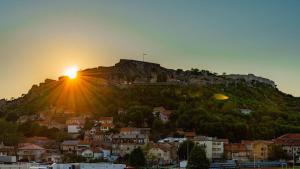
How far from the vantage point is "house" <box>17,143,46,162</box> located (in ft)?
196

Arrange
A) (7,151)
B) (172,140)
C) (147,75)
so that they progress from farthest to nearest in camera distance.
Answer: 1. (147,75)
2. (172,140)
3. (7,151)

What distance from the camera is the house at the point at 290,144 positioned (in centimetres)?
6372

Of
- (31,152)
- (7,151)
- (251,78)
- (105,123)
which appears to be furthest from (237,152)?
(251,78)

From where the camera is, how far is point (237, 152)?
61531 millimetres

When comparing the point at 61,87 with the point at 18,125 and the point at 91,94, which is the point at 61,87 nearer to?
the point at 91,94

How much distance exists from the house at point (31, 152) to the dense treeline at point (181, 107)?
257 inches

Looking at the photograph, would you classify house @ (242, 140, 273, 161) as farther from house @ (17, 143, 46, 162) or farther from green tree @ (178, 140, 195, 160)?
house @ (17, 143, 46, 162)

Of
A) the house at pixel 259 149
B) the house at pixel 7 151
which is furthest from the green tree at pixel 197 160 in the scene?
the house at pixel 7 151

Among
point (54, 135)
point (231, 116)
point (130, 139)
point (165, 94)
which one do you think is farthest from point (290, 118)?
point (54, 135)

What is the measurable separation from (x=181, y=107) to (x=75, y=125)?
13.1 metres

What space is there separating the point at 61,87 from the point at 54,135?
1903 cm

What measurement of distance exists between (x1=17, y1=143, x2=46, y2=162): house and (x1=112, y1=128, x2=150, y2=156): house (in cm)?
727

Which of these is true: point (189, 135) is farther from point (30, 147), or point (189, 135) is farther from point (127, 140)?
point (30, 147)

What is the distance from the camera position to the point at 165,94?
82.1m
